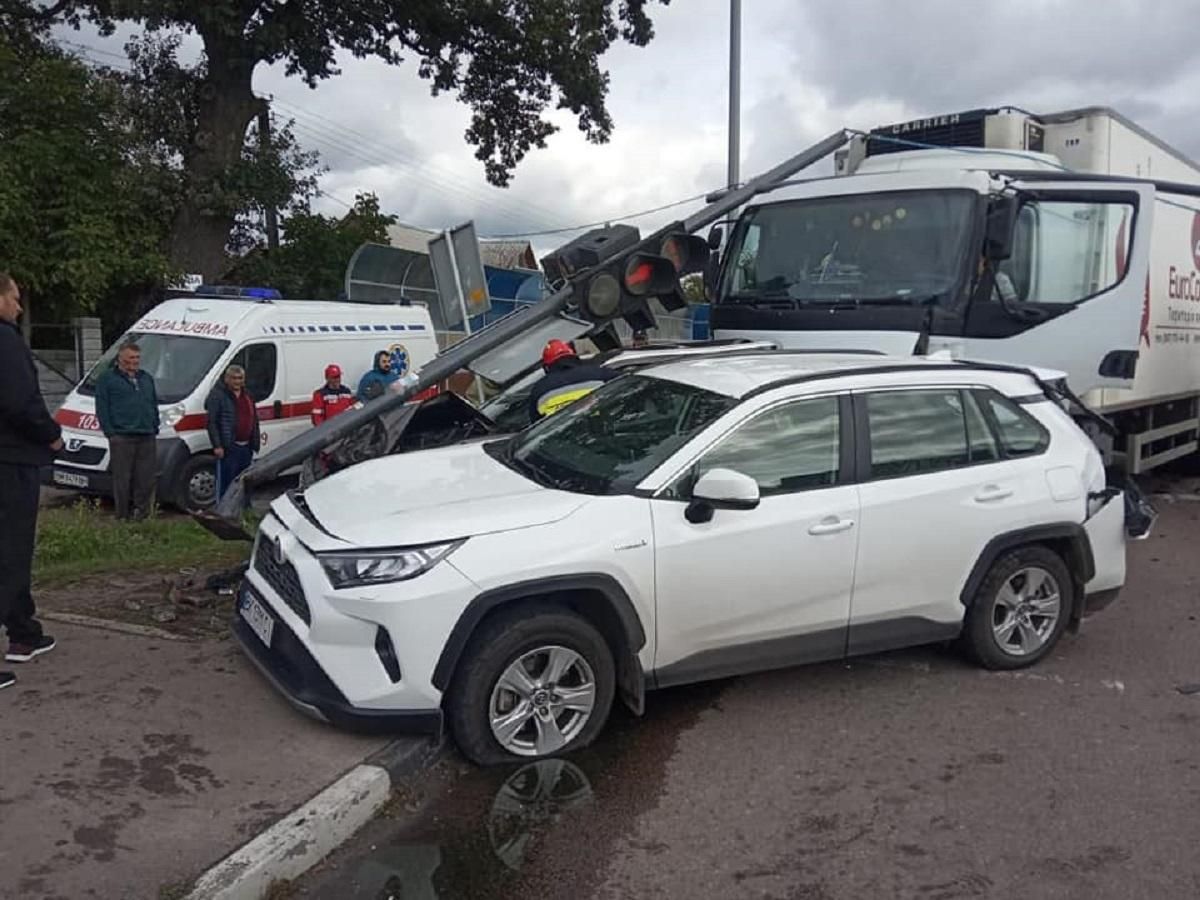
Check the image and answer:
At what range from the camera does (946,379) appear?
18.5ft

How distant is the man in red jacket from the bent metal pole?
315cm

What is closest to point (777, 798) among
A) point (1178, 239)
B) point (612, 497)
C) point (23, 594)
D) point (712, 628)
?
point (712, 628)

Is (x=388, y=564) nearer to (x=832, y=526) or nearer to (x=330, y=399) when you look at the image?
(x=832, y=526)

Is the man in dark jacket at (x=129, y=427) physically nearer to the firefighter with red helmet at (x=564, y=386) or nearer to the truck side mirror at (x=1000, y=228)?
the firefighter with red helmet at (x=564, y=386)

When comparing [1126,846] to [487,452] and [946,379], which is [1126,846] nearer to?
[946,379]

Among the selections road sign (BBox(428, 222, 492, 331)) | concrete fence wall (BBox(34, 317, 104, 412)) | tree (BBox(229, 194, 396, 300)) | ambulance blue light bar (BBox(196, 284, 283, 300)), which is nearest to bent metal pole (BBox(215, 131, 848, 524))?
road sign (BBox(428, 222, 492, 331))

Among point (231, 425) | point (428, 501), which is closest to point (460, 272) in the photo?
point (231, 425)

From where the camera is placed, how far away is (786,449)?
507 centimetres

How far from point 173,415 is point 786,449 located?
7278 mm

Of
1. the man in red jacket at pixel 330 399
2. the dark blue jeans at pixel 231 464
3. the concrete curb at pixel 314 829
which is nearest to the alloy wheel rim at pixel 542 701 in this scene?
the concrete curb at pixel 314 829

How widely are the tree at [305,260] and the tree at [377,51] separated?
1.45m

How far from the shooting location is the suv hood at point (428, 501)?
14.4 feet

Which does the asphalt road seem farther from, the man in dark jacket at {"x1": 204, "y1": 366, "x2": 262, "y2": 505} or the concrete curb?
the man in dark jacket at {"x1": 204, "y1": 366, "x2": 262, "y2": 505}

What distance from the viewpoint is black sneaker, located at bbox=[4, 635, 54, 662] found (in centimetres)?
512
